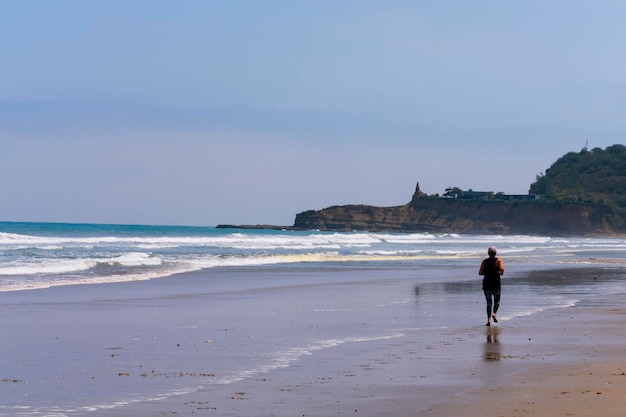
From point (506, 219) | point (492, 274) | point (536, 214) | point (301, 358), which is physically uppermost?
point (536, 214)

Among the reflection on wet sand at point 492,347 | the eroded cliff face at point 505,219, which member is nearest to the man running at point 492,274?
the reflection on wet sand at point 492,347

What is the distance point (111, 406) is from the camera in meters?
8.42

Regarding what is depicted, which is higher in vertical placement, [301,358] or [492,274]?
[492,274]

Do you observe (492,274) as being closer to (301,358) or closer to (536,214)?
(301,358)

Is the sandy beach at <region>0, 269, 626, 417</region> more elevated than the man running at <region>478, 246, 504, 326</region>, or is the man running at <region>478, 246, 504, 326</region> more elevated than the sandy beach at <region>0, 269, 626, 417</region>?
the man running at <region>478, 246, 504, 326</region>

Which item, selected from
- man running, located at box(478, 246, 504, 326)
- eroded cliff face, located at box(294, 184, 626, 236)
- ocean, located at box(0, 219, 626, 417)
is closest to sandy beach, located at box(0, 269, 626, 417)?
ocean, located at box(0, 219, 626, 417)

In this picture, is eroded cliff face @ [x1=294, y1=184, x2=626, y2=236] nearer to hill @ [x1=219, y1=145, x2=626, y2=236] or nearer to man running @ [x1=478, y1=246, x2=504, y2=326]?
hill @ [x1=219, y1=145, x2=626, y2=236]

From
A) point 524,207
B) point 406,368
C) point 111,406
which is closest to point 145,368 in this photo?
point 111,406

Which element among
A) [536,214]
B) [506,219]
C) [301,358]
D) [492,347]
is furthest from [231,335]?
[506,219]

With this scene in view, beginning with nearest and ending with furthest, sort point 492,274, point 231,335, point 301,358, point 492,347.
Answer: point 301,358 → point 492,347 → point 231,335 → point 492,274

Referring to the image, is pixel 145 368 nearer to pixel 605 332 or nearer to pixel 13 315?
pixel 13 315

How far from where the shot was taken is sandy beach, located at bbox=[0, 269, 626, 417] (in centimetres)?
854

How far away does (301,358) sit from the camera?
37.3 ft

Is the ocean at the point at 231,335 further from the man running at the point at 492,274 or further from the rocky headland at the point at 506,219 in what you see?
the rocky headland at the point at 506,219
